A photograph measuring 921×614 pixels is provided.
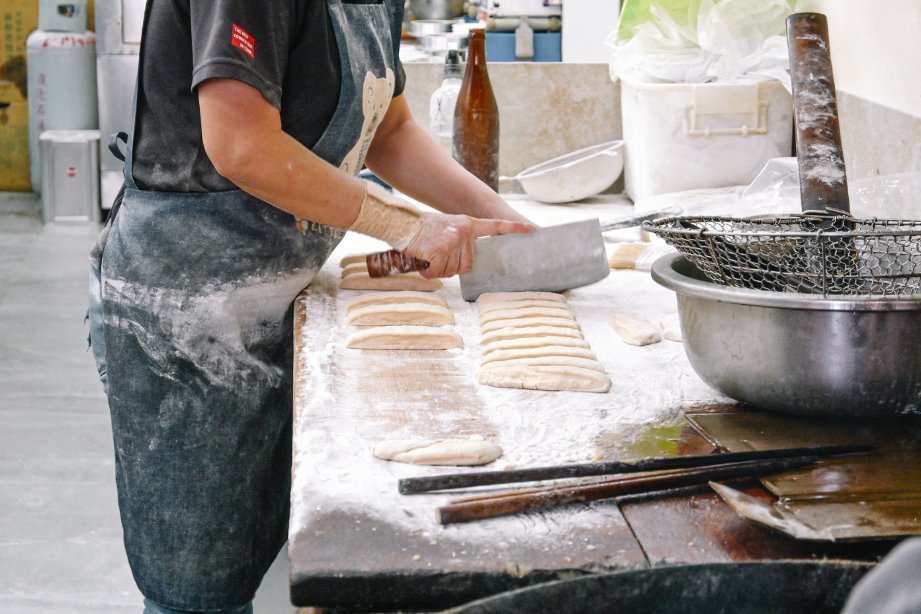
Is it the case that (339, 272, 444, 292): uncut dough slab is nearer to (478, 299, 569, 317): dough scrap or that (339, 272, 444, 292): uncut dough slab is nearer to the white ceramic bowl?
(478, 299, 569, 317): dough scrap

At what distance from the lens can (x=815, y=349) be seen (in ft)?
4.25

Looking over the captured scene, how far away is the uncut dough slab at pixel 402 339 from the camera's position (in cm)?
176

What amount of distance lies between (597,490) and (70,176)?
747cm

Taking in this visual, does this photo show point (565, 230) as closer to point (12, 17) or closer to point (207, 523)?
point (207, 523)

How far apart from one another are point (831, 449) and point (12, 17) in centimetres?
898

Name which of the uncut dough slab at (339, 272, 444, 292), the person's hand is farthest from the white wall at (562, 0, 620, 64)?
the person's hand

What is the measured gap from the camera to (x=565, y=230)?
212 centimetres

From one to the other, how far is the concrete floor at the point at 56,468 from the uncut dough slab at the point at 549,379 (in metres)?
1.60

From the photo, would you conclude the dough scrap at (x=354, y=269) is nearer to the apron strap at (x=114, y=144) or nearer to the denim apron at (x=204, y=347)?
the denim apron at (x=204, y=347)

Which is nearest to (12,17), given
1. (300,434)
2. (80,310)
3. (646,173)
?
(80,310)

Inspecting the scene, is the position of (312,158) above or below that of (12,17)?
below

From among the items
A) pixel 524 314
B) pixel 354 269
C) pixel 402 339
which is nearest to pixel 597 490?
pixel 402 339

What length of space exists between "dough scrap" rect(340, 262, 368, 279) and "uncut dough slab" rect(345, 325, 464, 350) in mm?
419

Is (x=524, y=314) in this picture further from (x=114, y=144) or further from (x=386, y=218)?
(x=114, y=144)
